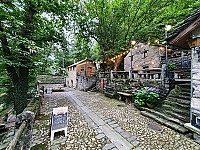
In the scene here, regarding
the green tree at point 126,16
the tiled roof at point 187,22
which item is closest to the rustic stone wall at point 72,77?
the green tree at point 126,16

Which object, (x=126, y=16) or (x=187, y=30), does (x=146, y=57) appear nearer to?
(x=126, y=16)

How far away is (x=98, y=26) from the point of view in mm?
9234

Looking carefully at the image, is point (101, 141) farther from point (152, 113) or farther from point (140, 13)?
point (140, 13)

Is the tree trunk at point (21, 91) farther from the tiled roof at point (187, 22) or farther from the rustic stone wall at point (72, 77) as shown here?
the rustic stone wall at point (72, 77)

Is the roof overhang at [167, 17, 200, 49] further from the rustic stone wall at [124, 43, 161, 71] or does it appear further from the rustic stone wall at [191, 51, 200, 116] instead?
the rustic stone wall at [124, 43, 161, 71]

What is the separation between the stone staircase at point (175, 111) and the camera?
3.29 meters

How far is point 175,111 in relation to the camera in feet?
12.7

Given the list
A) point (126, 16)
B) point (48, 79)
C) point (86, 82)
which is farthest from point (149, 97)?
point (48, 79)

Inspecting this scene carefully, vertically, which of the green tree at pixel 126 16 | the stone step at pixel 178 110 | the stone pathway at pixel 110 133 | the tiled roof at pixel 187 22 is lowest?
the stone pathway at pixel 110 133

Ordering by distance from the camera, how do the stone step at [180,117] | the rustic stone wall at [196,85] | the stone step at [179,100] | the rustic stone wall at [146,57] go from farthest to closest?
1. the rustic stone wall at [146,57]
2. the stone step at [179,100]
3. the stone step at [180,117]
4. the rustic stone wall at [196,85]

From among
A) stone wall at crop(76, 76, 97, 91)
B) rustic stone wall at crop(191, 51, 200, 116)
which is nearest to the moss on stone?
rustic stone wall at crop(191, 51, 200, 116)

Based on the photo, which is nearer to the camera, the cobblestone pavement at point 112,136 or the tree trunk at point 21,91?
the cobblestone pavement at point 112,136

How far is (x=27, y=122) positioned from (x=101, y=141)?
7.64 ft

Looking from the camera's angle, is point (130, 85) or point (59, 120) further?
point (130, 85)
